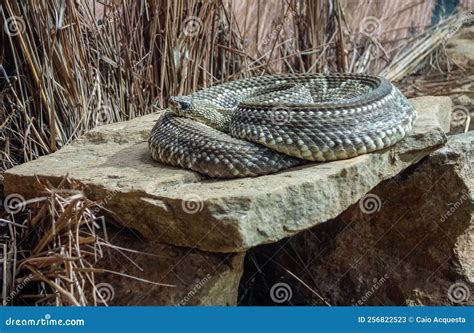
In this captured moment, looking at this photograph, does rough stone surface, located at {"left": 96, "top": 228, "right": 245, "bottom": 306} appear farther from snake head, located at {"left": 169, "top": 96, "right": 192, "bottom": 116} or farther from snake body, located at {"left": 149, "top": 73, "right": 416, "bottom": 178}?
snake head, located at {"left": 169, "top": 96, "right": 192, "bottom": 116}

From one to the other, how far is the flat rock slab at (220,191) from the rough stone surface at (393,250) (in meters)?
0.42

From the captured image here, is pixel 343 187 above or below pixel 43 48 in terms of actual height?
below

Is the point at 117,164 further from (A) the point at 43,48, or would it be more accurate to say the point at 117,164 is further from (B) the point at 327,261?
(B) the point at 327,261

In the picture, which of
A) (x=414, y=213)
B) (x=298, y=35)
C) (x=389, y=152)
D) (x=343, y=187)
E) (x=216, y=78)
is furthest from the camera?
(x=298, y=35)

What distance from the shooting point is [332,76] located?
6.14 metres

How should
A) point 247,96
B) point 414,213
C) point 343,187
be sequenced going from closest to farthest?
1. point 343,187
2. point 414,213
3. point 247,96

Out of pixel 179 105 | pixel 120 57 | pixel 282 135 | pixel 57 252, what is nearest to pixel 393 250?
pixel 282 135

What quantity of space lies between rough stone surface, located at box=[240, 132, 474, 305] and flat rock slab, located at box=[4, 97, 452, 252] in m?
0.42

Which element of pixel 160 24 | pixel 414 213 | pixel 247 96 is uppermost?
pixel 160 24

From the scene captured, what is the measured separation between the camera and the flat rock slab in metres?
3.97

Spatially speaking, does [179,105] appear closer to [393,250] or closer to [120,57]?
[120,57]

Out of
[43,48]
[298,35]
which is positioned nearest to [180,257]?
[43,48]

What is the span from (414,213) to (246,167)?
1.61m

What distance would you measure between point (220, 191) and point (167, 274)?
681 millimetres
